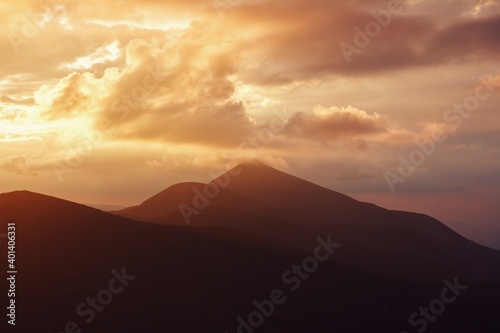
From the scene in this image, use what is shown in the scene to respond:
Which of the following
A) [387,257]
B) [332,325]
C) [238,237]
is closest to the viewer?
[332,325]

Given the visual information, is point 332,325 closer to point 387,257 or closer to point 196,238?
point 196,238

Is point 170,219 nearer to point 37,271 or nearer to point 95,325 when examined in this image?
point 37,271

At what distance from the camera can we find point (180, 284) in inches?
4021

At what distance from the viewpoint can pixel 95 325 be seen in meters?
85.2

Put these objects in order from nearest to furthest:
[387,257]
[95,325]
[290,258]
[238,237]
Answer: [95,325] < [290,258] < [238,237] < [387,257]

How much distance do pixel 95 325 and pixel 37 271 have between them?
24.7m

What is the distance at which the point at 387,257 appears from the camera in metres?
192

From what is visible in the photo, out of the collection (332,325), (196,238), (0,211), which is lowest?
(332,325)

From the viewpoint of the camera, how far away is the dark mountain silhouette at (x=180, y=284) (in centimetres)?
9025

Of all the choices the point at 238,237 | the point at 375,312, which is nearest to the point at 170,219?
the point at 238,237

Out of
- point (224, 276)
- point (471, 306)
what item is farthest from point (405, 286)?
point (224, 276)

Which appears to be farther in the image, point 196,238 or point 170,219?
point 170,219

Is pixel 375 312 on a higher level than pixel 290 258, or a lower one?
lower

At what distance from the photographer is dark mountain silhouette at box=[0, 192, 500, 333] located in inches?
3553
